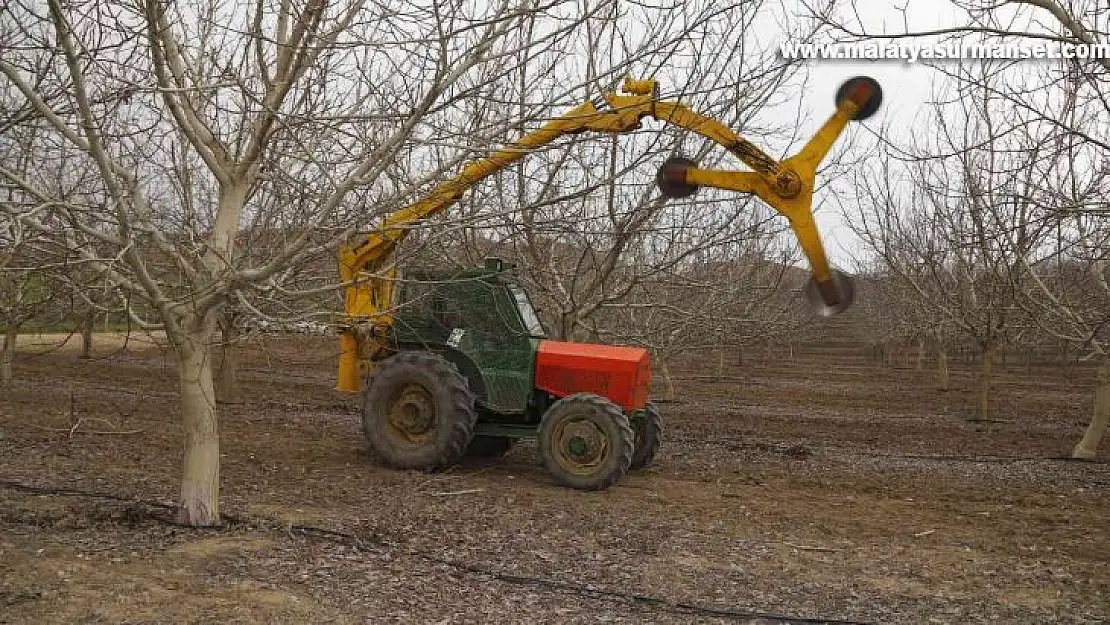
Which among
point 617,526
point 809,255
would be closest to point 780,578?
point 617,526

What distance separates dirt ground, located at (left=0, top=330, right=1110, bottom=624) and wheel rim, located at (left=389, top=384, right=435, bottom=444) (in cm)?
45

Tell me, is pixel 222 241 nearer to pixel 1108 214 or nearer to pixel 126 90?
pixel 126 90

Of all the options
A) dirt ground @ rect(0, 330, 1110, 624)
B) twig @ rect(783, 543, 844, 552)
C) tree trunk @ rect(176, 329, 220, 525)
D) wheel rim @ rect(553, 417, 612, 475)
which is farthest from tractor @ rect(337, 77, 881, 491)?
tree trunk @ rect(176, 329, 220, 525)

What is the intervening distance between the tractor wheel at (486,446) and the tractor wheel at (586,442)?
152 centimetres

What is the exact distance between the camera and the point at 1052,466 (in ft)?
37.1

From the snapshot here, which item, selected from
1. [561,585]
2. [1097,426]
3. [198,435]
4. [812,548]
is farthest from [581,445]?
[1097,426]

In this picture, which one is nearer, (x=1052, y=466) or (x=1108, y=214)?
(x=1108, y=214)

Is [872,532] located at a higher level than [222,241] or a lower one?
lower

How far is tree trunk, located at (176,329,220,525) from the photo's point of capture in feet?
17.9

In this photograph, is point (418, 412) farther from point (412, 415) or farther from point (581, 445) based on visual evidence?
point (581, 445)

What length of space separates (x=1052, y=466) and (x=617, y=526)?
7.24 metres

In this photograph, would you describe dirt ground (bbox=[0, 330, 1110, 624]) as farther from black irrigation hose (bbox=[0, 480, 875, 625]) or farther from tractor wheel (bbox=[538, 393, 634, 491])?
tractor wheel (bbox=[538, 393, 634, 491])

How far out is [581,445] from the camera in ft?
26.3

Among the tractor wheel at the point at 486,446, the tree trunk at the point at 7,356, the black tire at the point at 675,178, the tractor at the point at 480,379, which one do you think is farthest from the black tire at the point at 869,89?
the tree trunk at the point at 7,356
